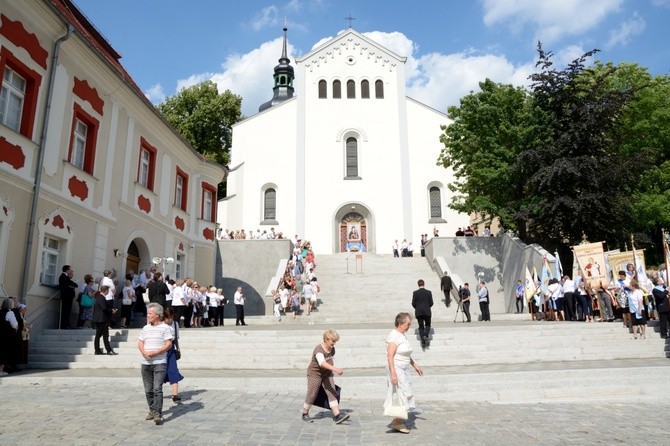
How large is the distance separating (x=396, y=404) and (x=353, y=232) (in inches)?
1090

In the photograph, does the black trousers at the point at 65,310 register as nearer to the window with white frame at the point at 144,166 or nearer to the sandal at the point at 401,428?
the window with white frame at the point at 144,166

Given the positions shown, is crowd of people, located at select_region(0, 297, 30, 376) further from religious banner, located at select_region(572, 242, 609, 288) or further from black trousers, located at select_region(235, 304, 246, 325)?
religious banner, located at select_region(572, 242, 609, 288)

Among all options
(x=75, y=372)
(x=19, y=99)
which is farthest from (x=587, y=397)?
(x=19, y=99)

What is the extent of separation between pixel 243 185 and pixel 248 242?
28.0 ft

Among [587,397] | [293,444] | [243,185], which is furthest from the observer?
[243,185]

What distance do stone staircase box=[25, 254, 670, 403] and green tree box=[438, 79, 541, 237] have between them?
12001mm

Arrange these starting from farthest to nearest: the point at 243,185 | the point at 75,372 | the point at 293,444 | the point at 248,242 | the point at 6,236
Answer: the point at 243,185 → the point at 248,242 → the point at 6,236 → the point at 75,372 → the point at 293,444

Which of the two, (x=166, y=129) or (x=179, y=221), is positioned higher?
(x=166, y=129)

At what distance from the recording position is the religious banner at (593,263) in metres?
15.9

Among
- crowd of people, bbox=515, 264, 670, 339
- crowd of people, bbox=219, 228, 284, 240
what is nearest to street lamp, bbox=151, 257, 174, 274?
crowd of people, bbox=219, 228, 284, 240

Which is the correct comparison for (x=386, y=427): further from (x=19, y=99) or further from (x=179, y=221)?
(x=179, y=221)

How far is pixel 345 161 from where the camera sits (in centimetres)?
3472

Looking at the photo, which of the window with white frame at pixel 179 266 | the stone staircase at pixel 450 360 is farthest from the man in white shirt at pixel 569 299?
the window with white frame at pixel 179 266

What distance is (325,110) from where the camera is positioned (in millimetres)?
35469
